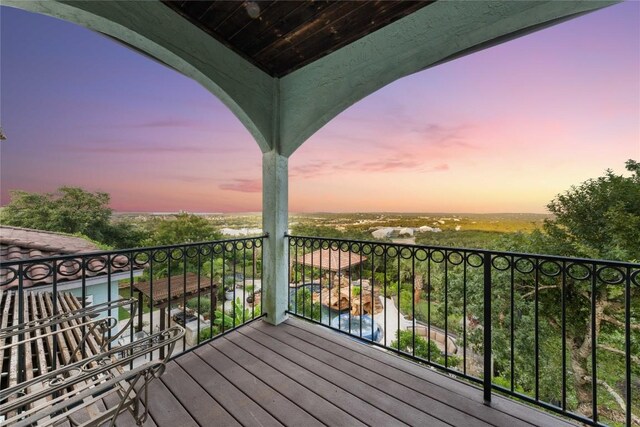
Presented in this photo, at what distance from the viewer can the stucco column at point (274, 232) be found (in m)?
2.75

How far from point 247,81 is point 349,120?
270 inches

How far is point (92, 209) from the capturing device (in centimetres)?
1236

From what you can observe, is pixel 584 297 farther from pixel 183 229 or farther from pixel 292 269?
pixel 183 229

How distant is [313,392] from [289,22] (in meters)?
3.02

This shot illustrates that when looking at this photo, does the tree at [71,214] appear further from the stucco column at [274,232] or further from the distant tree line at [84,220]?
the stucco column at [274,232]

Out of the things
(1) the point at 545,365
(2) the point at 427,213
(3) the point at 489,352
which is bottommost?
(1) the point at 545,365

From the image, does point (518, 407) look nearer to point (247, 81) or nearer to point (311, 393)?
point (311, 393)

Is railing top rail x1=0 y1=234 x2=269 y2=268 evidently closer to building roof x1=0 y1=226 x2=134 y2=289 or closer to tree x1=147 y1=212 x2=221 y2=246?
building roof x1=0 y1=226 x2=134 y2=289

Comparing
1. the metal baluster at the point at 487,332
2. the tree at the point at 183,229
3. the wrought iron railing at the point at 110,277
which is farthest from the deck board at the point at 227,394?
the tree at the point at 183,229

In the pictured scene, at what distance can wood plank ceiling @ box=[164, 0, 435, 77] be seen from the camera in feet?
6.40

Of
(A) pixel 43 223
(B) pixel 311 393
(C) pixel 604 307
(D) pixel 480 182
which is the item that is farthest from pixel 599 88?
(A) pixel 43 223

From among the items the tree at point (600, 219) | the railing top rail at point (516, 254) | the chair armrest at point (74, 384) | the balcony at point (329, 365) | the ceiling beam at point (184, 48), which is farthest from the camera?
the tree at point (600, 219)

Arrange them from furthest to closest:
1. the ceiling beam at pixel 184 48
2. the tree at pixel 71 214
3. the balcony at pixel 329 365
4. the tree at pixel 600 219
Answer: the tree at pixel 71 214 < the tree at pixel 600 219 < the ceiling beam at pixel 184 48 < the balcony at pixel 329 365

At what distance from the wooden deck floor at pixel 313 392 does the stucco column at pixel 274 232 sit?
565 millimetres
